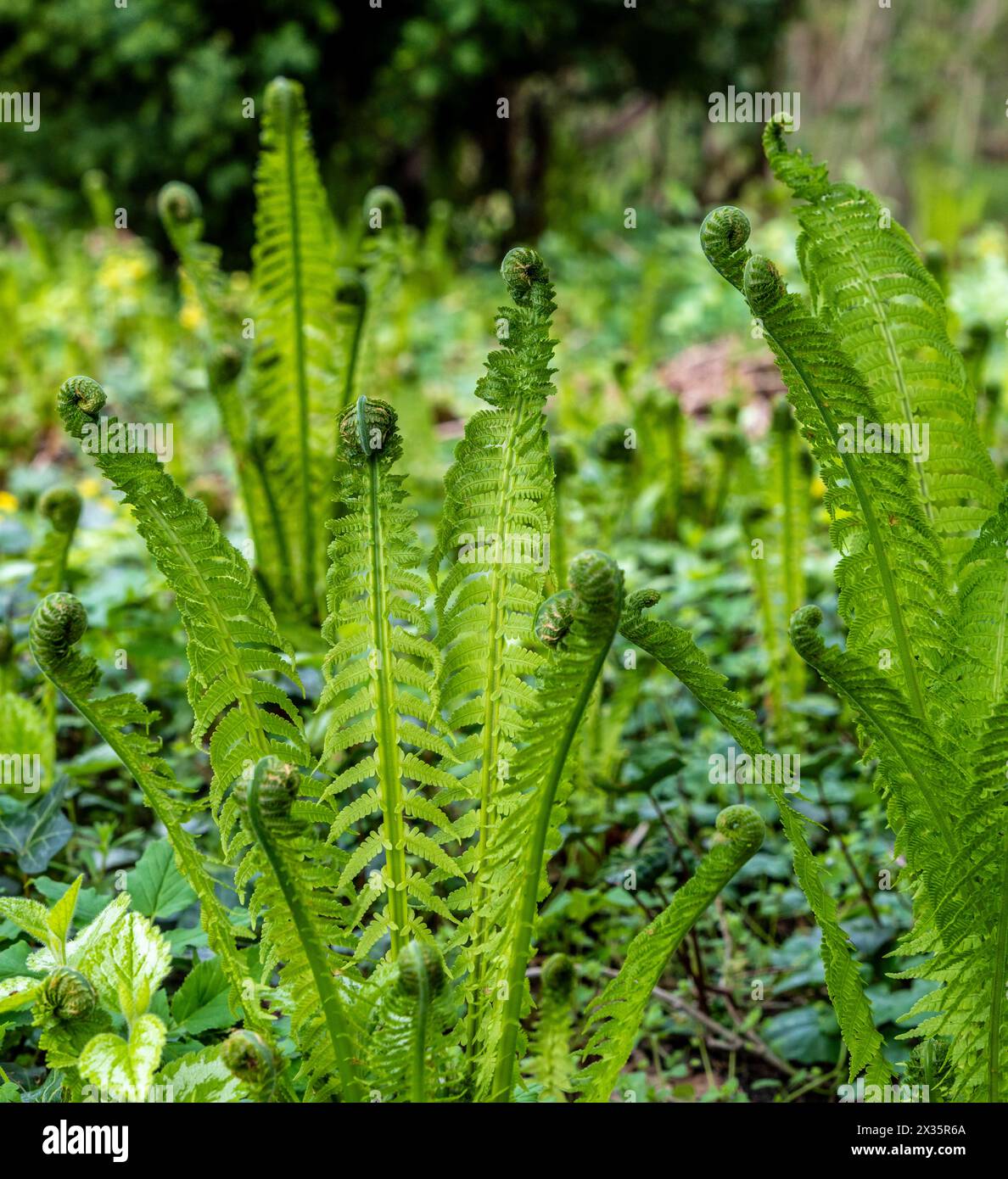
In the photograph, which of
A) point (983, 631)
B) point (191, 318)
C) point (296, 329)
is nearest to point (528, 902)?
point (983, 631)

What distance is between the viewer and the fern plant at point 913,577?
1104mm

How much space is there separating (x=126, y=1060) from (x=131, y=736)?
284 millimetres

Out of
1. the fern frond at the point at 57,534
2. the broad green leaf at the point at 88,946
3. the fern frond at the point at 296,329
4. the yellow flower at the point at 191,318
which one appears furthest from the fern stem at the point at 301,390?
the yellow flower at the point at 191,318

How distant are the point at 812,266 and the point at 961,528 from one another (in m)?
0.35

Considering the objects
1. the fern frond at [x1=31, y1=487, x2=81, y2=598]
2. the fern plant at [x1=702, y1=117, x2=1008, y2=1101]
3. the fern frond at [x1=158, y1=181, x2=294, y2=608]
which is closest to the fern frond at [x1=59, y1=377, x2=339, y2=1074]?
the fern plant at [x1=702, y1=117, x2=1008, y2=1101]

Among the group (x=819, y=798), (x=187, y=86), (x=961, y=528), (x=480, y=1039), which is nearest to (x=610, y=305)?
(x=187, y=86)

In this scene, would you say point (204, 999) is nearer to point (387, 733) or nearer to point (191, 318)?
point (387, 733)

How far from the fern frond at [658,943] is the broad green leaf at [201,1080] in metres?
0.32

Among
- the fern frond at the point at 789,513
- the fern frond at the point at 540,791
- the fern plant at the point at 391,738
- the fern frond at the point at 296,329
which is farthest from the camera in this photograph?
the fern frond at the point at 789,513

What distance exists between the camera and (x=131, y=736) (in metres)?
1.13

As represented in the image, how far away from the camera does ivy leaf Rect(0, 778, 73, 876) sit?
1.54 meters

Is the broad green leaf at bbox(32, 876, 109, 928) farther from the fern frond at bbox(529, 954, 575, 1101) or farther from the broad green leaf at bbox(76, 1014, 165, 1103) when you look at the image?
the fern frond at bbox(529, 954, 575, 1101)

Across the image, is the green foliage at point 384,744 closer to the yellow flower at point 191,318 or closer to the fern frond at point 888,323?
the fern frond at point 888,323

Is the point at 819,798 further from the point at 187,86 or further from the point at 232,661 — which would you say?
the point at 187,86
